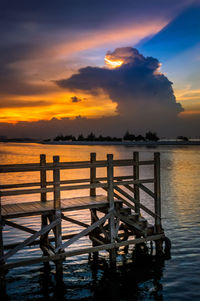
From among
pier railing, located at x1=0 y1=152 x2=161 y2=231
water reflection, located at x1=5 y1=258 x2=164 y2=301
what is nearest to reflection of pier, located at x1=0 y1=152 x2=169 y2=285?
pier railing, located at x1=0 y1=152 x2=161 y2=231

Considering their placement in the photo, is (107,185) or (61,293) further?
(107,185)

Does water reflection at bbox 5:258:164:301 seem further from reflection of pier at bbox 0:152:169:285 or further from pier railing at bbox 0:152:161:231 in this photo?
pier railing at bbox 0:152:161:231

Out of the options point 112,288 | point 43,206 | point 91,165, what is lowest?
point 112,288

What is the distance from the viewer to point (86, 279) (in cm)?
1028

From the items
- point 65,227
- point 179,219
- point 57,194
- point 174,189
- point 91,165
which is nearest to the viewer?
point 57,194

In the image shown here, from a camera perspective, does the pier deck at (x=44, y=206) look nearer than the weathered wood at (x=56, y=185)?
Yes

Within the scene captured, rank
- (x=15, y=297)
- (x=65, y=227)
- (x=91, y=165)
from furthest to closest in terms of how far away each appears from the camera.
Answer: (x=65, y=227), (x=91, y=165), (x=15, y=297)

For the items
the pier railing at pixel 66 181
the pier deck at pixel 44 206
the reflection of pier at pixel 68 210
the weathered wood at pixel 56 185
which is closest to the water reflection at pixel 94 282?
the reflection of pier at pixel 68 210

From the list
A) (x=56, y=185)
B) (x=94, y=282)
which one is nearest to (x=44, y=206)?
(x=56, y=185)

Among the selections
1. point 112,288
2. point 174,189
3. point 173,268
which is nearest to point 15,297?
point 112,288

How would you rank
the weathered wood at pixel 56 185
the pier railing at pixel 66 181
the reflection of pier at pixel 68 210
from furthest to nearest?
the weathered wood at pixel 56 185 < the pier railing at pixel 66 181 < the reflection of pier at pixel 68 210

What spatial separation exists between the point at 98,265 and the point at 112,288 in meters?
1.60

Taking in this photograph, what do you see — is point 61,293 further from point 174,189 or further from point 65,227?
point 174,189

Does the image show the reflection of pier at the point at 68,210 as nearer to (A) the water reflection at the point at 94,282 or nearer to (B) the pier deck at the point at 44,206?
(B) the pier deck at the point at 44,206
